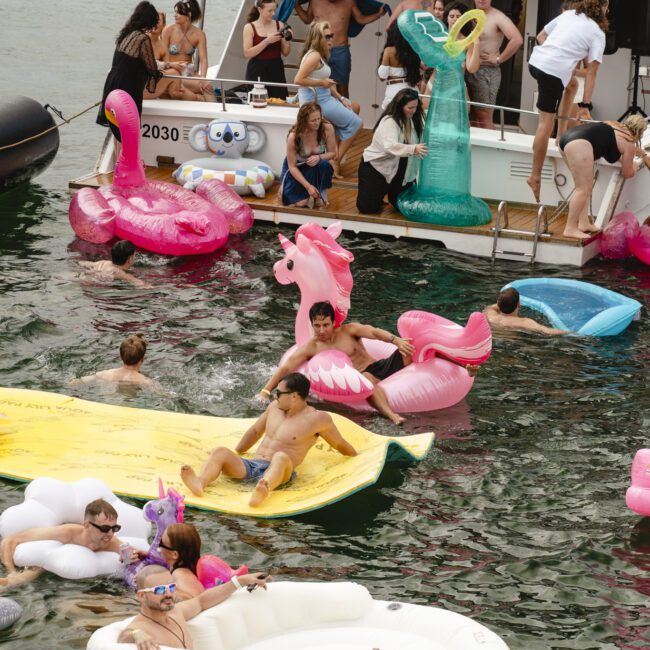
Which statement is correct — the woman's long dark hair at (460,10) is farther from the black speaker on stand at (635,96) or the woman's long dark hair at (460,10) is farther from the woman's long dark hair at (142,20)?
the woman's long dark hair at (142,20)

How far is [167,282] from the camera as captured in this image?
39.7ft

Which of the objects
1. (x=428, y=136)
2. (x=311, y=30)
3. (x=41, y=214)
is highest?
(x=311, y=30)

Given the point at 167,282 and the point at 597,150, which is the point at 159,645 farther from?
the point at 597,150

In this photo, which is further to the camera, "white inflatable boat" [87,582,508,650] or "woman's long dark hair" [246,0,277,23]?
"woman's long dark hair" [246,0,277,23]

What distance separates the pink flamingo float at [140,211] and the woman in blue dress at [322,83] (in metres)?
1.51

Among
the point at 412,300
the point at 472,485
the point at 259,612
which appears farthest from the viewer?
the point at 412,300

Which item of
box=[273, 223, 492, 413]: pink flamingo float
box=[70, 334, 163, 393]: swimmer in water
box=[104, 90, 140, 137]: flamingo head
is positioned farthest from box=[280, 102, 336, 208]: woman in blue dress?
box=[70, 334, 163, 393]: swimmer in water

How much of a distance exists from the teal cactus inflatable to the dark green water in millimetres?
444

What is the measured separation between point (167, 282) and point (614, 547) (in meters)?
6.00

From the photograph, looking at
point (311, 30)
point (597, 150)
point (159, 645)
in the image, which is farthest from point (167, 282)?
point (159, 645)

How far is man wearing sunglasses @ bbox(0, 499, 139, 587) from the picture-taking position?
686cm

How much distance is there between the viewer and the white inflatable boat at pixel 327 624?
588 centimetres

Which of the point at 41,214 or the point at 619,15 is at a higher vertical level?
the point at 619,15

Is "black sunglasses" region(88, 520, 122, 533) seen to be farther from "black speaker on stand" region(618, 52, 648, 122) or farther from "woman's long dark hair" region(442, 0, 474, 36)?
"black speaker on stand" region(618, 52, 648, 122)
